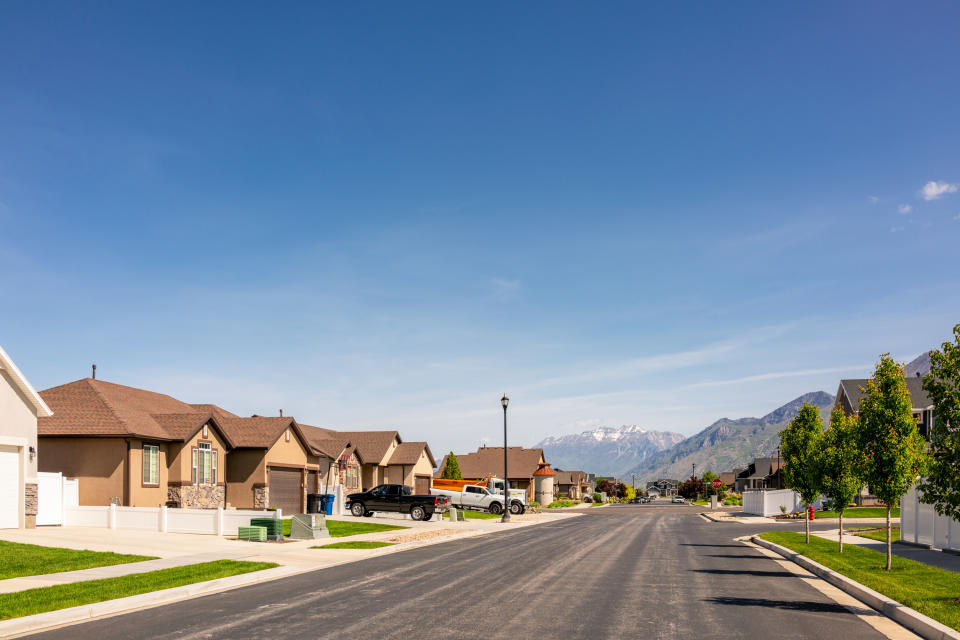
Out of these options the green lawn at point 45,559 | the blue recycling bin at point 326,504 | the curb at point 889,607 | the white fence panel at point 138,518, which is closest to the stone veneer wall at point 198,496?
the blue recycling bin at point 326,504

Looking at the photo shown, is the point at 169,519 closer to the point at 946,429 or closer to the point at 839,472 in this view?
the point at 839,472

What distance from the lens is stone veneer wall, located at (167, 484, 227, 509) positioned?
4003cm

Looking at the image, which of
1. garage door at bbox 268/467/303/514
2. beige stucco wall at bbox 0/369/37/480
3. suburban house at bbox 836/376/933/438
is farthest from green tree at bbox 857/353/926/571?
suburban house at bbox 836/376/933/438

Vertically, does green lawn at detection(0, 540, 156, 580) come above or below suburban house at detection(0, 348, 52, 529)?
below

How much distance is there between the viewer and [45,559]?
20.7 metres

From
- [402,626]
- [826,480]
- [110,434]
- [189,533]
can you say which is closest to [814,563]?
[826,480]

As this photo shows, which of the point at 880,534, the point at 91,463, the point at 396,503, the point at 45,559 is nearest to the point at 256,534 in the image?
the point at 45,559

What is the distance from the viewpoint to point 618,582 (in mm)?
17719

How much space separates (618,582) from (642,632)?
606 cm

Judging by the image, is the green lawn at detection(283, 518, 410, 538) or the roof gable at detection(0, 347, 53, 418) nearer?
the roof gable at detection(0, 347, 53, 418)

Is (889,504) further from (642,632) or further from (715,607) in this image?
(642,632)

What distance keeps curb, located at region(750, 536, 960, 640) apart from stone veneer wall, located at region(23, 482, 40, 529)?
1041 inches

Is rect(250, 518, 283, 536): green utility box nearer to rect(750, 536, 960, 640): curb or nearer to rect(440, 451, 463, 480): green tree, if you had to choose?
rect(750, 536, 960, 640): curb

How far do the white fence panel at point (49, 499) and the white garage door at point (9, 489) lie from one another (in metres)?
0.95
